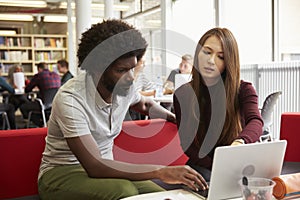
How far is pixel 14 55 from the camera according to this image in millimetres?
9656

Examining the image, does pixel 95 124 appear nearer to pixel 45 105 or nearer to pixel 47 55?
pixel 45 105

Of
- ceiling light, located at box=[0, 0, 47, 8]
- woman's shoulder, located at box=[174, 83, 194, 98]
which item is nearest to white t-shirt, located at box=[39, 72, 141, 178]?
woman's shoulder, located at box=[174, 83, 194, 98]

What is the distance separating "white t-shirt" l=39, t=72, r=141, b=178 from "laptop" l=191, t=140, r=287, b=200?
0.65 metres

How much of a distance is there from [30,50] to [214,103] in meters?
8.85

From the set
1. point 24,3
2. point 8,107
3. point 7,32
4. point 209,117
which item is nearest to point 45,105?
point 8,107

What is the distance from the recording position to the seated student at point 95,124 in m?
1.52

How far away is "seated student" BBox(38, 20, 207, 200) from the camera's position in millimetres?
1517

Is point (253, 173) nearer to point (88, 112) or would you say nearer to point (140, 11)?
point (88, 112)

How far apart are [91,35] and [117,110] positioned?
393mm

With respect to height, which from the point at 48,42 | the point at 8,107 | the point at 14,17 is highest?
the point at 14,17

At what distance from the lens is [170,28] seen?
785cm

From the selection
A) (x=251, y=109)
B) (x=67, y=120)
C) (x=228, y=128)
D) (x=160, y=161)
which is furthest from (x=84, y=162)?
(x=160, y=161)

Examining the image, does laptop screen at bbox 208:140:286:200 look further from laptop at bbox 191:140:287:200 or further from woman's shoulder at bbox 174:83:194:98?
woman's shoulder at bbox 174:83:194:98

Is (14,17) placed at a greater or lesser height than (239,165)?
greater
